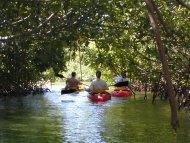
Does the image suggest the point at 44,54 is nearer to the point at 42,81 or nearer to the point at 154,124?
the point at 154,124

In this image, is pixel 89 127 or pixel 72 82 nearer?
pixel 89 127

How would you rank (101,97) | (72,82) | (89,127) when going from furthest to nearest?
(72,82) < (101,97) < (89,127)

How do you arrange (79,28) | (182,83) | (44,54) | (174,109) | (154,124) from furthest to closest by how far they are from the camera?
(182,83), (44,54), (154,124), (79,28), (174,109)

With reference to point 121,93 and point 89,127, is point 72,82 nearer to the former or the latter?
point 121,93

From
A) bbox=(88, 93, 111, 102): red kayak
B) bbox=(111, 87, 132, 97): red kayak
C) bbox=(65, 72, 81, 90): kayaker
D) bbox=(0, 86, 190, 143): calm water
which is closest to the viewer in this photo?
bbox=(0, 86, 190, 143): calm water

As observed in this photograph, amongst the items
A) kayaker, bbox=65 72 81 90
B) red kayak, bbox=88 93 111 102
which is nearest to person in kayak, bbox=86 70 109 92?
red kayak, bbox=88 93 111 102

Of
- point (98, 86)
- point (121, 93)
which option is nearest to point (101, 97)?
point (98, 86)

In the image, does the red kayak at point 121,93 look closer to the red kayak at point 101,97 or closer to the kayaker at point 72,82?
the kayaker at point 72,82

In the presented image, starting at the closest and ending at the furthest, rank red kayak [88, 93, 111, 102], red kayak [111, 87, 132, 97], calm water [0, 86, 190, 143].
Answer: calm water [0, 86, 190, 143], red kayak [88, 93, 111, 102], red kayak [111, 87, 132, 97]

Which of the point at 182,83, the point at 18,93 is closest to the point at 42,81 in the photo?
the point at 18,93

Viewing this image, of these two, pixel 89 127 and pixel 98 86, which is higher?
pixel 98 86

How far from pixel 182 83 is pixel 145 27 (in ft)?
17.9

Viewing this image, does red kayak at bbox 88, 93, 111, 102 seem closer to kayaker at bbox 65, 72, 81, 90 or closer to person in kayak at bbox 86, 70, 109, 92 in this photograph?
person in kayak at bbox 86, 70, 109, 92

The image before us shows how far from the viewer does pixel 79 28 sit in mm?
6254
